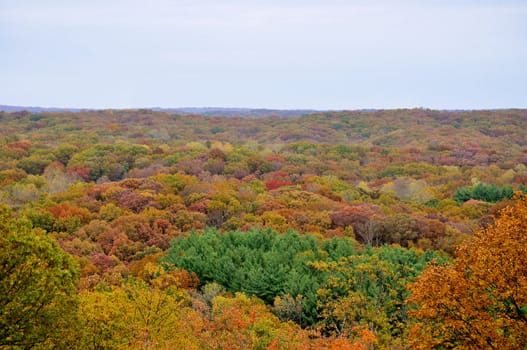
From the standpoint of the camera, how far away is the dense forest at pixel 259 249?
42.4 ft

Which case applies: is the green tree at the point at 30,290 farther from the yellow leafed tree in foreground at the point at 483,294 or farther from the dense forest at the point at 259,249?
the yellow leafed tree in foreground at the point at 483,294

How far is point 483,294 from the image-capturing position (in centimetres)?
1363

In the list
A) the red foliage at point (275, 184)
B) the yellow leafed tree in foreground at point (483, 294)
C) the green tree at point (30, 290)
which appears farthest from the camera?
the red foliage at point (275, 184)

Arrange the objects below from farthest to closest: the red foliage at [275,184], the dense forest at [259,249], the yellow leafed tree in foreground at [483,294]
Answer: the red foliage at [275,184], the dense forest at [259,249], the yellow leafed tree in foreground at [483,294]

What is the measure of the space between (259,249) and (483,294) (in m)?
17.1

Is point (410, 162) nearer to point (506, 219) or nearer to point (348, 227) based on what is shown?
point (348, 227)

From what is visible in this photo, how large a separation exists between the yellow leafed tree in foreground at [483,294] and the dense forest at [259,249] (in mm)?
51

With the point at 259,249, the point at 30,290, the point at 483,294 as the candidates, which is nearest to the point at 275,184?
the point at 259,249

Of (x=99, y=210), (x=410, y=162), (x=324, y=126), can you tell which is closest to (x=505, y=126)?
(x=324, y=126)

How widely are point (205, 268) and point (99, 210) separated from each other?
56.4ft

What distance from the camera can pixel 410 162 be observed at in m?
88.5

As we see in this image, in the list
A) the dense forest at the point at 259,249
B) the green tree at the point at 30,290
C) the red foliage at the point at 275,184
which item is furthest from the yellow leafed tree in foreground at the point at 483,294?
the red foliage at the point at 275,184

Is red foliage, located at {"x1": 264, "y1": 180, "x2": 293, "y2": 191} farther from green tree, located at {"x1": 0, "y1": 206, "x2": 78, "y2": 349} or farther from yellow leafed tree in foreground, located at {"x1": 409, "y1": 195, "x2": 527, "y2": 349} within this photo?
green tree, located at {"x1": 0, "y1": 206, "x2": 78, "y2": 349}

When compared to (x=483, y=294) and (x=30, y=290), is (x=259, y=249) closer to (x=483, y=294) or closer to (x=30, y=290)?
(x=483, y=294)
